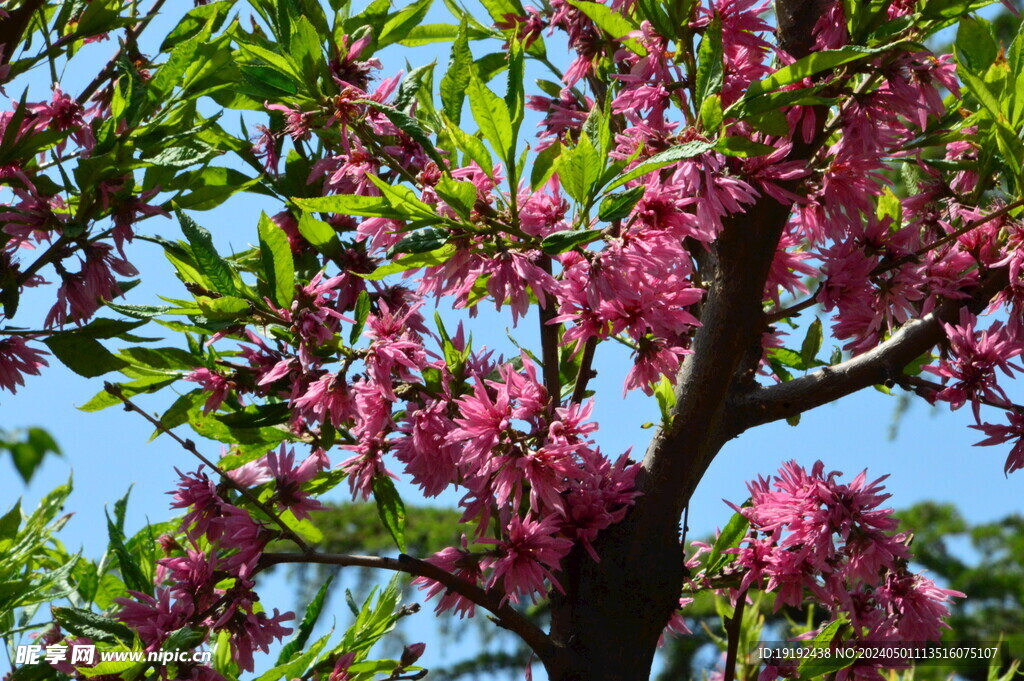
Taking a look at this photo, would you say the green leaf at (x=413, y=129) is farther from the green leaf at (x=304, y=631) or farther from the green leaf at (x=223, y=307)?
the green leaf at (x=304, y=631)

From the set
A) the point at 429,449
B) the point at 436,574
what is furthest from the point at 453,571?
the point at 429,449

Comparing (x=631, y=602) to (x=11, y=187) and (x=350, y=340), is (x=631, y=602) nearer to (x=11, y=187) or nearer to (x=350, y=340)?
(x=350, y=340)

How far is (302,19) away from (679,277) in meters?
0.61

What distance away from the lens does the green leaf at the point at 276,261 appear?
4.45 feet

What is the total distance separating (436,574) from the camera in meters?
1.42

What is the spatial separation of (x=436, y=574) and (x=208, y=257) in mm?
559

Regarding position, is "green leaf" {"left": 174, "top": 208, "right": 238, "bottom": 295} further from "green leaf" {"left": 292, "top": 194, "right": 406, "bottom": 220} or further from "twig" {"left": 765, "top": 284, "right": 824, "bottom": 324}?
"twig" {"left": 765, "top": 284, "right": 824, "bottom": 324}

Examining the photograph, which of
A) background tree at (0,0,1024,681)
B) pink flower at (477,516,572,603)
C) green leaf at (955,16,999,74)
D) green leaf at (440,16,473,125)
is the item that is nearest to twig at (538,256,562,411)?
background tree at (0,0,1024,681)

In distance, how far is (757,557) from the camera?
1638 millimetres

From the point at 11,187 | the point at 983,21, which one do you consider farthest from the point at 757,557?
the point at 11,187

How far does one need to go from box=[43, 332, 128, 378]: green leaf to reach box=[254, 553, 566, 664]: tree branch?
0.37 meters

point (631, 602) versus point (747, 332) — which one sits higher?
point (747, 332)

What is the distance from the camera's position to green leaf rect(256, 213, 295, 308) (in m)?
1.36

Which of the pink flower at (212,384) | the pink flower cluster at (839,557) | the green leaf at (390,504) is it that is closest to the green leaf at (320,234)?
the pink flower at (212,384)
